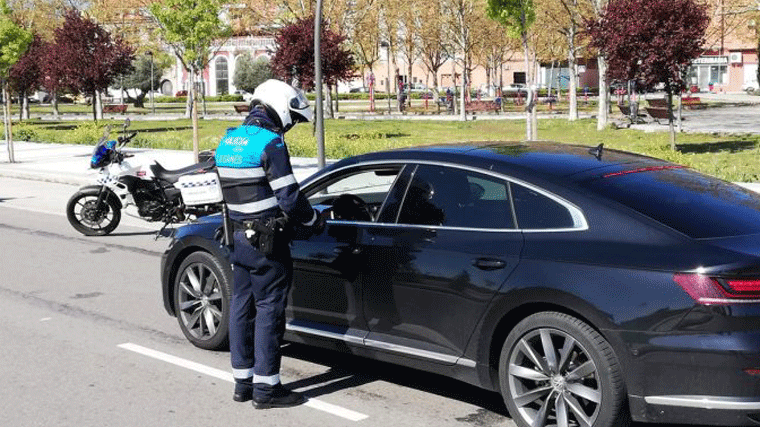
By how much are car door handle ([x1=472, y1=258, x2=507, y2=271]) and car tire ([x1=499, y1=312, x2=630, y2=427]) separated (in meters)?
0.30

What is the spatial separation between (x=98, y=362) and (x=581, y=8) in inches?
1542

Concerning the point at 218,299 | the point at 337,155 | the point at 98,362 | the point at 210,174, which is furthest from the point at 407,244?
the point at 337,155

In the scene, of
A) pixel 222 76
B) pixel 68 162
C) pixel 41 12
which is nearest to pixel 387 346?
pixel 68 162

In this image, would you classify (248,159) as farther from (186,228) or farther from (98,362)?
(98,362)

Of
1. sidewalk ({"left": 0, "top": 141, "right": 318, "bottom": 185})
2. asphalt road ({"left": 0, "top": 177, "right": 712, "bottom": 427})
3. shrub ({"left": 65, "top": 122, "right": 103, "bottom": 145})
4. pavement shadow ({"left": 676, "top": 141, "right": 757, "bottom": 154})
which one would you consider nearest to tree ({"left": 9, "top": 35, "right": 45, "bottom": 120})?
shrub ({"left": 65, "top": 122, "right": 103, "bottom": 145})

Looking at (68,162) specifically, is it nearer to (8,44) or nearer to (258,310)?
(8,44)

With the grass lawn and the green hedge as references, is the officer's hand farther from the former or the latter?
the green hedge

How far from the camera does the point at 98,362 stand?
6.59 m

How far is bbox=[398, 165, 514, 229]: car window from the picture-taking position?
16.6ft

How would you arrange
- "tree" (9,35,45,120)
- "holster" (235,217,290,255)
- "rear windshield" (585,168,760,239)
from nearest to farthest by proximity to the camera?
1. "rear windshield" (585,168,760,239)
2. "holster" (235,217,290,255)
3. "tree" (9,35,45,120)

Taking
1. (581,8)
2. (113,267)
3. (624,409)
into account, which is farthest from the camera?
(581,8)

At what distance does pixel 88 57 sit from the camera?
35.6 metres

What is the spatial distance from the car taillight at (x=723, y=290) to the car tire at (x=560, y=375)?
1.64ft

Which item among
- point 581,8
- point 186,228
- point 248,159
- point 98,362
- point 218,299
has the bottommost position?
point 98,362
